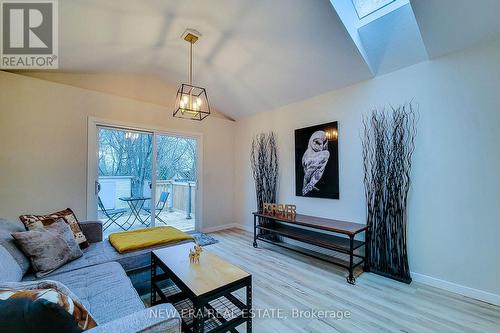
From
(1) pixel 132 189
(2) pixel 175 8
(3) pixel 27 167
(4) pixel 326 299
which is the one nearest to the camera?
(4) pixel 326 299

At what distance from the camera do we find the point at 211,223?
4.70 metres

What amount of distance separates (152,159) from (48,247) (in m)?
2.28

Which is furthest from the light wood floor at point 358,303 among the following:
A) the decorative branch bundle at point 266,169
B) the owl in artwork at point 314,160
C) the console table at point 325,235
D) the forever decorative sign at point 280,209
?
the decorative branch bundle at point 266,169

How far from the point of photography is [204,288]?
4.77ft

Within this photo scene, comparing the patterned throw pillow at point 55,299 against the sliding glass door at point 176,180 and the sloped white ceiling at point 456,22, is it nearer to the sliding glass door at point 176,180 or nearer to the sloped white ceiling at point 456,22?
the sloped white ceiling at point 456,22

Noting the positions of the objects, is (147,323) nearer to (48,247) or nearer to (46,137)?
(48,247)

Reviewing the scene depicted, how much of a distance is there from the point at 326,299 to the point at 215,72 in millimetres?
3412

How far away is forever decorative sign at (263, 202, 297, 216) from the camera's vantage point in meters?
3.35

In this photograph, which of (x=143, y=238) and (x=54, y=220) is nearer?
(x=54, y=220)

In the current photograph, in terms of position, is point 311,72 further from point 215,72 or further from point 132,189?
point 132,189

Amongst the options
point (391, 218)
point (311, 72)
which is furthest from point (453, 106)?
point (311, 72)

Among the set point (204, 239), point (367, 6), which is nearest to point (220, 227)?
point (204, 239)

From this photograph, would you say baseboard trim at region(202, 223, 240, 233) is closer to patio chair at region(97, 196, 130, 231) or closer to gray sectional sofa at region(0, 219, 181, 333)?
patio chair at region(97, 196, 130, 231)

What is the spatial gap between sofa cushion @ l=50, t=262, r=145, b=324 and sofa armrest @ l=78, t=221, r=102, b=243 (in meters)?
0.81
